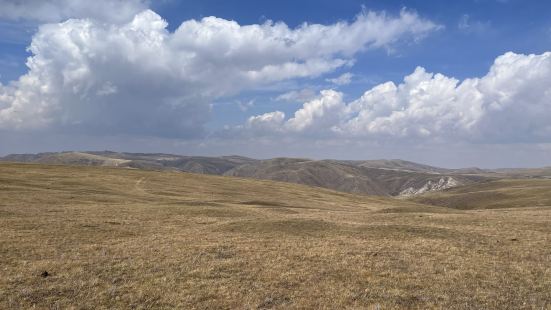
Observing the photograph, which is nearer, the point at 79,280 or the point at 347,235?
the point at 79,280

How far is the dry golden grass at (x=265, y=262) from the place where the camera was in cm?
1948

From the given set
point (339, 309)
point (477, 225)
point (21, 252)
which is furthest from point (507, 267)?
point (21, 252)

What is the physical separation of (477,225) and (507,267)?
62.5 ft

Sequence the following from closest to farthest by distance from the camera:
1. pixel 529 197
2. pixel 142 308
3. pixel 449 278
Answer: pixel 142 308
pixel 449 278
pixel 529 197

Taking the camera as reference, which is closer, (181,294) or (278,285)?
(181,294)

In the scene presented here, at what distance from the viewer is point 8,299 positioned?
18234mm

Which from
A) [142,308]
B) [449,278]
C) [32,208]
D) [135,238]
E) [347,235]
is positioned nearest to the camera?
[142,308]

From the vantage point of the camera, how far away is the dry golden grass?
19484 millimetres

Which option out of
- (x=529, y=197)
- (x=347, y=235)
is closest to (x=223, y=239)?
(x=347, y=235)

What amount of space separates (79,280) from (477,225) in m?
37.6

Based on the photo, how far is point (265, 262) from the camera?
26.3 metres

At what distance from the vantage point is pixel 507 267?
2602 centimetres

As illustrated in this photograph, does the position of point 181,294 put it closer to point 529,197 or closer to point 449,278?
point 449,278

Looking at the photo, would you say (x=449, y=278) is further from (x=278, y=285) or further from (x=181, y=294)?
(x=181, y=294)
